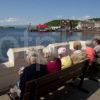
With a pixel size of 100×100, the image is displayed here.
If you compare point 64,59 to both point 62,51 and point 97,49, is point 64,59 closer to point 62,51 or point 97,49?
point 62,51

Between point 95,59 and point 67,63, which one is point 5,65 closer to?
point 67,63

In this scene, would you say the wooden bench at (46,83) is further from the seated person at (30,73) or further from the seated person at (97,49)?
the seated person at (97,49)

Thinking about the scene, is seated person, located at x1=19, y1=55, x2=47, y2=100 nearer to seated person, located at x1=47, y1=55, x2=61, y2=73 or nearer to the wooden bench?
the wooden bench

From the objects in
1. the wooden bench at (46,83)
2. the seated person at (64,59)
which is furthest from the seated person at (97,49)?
the wooden bench at (46,83)

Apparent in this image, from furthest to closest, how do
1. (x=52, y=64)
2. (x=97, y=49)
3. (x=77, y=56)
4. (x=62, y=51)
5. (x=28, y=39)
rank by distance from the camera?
(x=28, y=39) → (x=97, y=49) → (x=77, y=56) → (x=62, y=51) → (x=52, y=64)

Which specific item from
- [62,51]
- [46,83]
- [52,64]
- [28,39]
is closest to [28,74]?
[46,83]

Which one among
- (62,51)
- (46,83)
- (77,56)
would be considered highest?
(62,51)

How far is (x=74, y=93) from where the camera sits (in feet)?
19.1

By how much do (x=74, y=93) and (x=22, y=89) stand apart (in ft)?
5.66

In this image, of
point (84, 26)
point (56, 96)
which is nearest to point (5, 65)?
point (56, 96)

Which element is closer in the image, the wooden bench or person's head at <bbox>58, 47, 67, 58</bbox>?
the wooden bench

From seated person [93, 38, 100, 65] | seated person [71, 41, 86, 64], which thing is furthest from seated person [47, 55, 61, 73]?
seated person [93, 38, 100, 65]

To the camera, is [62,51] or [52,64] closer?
[52,64]

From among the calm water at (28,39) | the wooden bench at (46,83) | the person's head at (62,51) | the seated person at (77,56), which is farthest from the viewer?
the calm water at (28,39)
